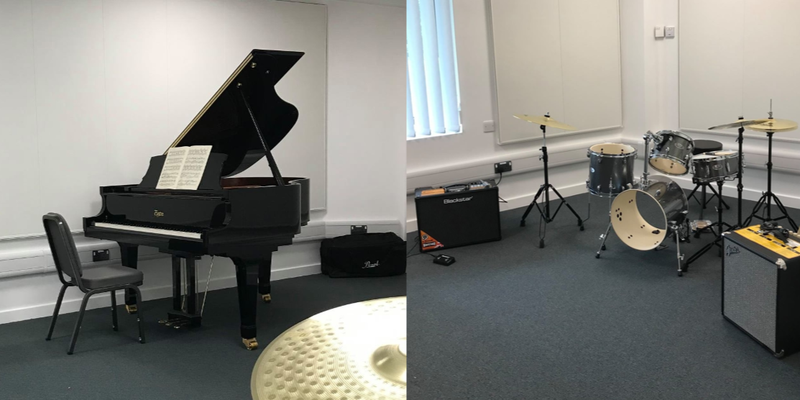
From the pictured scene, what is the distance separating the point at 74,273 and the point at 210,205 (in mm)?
680

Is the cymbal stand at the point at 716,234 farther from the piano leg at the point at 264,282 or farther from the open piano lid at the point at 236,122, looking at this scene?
the piano leg at the point at 264,282

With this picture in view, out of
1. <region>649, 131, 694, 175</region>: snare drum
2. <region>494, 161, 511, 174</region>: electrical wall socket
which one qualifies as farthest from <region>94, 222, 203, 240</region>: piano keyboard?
<region>649, 131, 694, 175</region>: snare drum

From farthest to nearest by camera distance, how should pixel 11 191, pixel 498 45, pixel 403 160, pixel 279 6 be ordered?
pixel 498 45
pixel 11 191
pixel 279 6
pixel 403 160

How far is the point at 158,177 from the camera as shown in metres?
1.98

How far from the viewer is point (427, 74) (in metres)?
0.89

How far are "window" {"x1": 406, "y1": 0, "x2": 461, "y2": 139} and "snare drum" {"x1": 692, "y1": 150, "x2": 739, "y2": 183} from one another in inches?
101

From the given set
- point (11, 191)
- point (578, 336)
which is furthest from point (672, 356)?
point (11, 191)

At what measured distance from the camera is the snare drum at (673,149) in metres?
3.04

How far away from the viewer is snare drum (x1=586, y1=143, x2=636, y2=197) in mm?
3225

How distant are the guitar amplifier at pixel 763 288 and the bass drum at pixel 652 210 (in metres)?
0.61

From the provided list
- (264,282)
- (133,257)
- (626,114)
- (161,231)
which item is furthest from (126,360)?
(626,114)

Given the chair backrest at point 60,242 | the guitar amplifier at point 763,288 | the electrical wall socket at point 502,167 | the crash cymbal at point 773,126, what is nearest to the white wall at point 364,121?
the chair backrest at point 60,242

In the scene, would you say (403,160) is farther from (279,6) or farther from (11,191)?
(11,191)

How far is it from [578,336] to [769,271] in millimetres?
899
